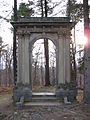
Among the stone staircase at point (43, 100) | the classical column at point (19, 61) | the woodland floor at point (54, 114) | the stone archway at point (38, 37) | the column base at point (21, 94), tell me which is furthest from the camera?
the classical column at point (19, 61)

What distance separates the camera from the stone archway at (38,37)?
457 inches

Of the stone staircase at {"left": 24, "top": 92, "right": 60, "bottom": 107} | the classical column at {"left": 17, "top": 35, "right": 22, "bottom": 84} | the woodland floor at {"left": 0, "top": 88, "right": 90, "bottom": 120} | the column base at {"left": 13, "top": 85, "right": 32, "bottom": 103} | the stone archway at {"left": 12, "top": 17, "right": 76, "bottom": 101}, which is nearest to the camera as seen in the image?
the woodland floor at {"left": 0, "top": 88, "right": 90, "bottom": 120}

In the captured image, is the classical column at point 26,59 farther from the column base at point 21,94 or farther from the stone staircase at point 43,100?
the stone staircase at point 43,100

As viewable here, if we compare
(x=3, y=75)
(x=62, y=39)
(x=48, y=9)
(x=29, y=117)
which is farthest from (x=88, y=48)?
(x=3, y=75)

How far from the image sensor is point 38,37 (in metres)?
11.9

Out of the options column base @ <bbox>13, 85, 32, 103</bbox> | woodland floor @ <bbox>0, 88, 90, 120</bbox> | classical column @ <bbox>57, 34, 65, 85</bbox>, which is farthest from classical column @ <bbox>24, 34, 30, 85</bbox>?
woodland floor @ <bbox>0, 88, 90, 120</bbox>

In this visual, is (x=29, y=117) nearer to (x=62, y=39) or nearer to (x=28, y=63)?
(x=28, y=63)

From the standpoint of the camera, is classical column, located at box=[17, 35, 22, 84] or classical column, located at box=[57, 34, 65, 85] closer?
classical column, located at box=[57, 34, 65, 85]

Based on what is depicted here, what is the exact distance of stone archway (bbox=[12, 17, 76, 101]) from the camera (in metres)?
11.6

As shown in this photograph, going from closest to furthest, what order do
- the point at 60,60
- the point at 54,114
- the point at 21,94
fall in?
the point at 54,114 → the point at 21,94 → the point at 60,60

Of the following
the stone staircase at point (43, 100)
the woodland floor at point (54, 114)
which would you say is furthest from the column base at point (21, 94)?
the woodland floor at point (54, 114)

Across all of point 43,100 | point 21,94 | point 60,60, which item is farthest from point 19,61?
point 43,100

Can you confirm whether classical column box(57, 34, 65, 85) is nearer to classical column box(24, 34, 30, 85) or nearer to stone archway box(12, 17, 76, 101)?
stone archway box(12, 17, 76, 101)

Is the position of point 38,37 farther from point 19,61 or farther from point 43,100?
point 43,100
